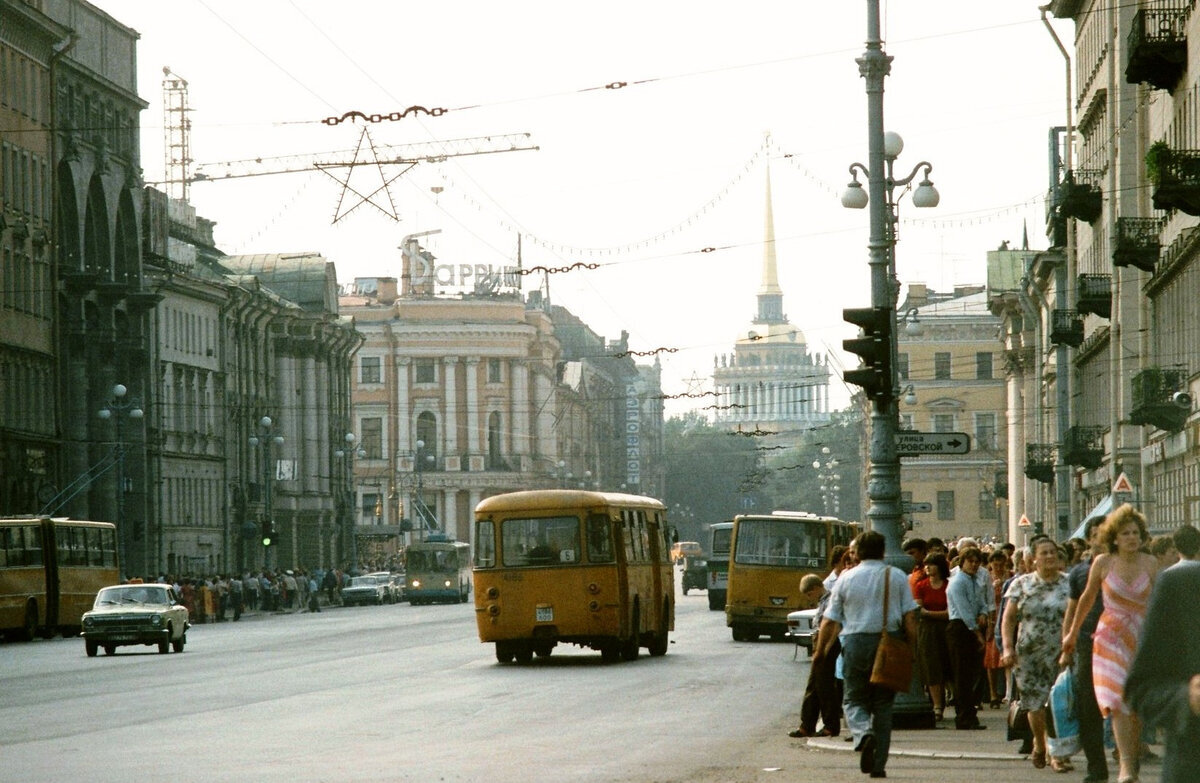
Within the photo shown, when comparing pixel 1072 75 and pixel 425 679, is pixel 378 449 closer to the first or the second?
pixel 1072 75

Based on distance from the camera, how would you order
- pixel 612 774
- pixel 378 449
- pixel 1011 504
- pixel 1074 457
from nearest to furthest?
pixel 612 774
pixel 1074 457
pixel 1011 504
pixel 378 449

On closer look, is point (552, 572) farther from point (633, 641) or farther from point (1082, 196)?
point (1082, 196)

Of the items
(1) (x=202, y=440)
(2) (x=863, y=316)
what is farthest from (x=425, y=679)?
(1) (x=202, y=440)

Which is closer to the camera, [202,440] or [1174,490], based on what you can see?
[1174,490]

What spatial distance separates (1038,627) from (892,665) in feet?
3.54

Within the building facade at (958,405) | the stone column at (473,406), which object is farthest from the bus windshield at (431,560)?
the stone column at (473,406)

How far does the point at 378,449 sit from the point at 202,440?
2219 inches

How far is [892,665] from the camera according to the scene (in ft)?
48.2

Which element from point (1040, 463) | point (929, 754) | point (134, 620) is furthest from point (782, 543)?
point (1040, 463)

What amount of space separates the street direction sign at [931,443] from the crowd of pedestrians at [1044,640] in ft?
3.02

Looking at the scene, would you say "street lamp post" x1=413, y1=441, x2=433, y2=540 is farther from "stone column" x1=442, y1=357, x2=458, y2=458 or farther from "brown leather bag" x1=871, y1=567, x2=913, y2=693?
"brown leather bag" x1=871, y1=567, x2=913, y2=693

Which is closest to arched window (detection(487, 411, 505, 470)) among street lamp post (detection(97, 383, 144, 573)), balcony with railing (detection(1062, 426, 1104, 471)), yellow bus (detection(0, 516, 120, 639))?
street lamp post (detection(97, 383, 144, 573))

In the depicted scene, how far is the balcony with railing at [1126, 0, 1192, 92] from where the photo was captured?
38.1m

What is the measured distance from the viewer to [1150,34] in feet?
132
